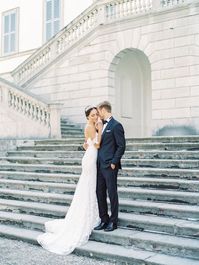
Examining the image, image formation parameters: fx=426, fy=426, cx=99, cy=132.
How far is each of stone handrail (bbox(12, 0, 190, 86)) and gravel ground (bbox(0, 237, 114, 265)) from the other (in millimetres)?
10589

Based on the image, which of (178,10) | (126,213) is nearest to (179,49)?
(178,10)

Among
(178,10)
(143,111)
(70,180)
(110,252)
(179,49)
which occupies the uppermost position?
(178,10)

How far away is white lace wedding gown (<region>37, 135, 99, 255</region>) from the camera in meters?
6.11

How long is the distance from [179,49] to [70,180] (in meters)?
7.35

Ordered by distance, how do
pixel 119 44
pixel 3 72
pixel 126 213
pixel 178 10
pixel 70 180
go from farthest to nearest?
pixel 3 72 < pixel 119 44 < pixel 178 10 < pixel 70 180 < pixel 126 213

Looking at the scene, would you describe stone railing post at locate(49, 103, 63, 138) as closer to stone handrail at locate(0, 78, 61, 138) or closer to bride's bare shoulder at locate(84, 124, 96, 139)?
stone handrail at locate(0, 78, 61, 138)

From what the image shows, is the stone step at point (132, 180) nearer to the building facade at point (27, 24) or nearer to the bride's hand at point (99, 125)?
the bride's hand at point (99, 125)

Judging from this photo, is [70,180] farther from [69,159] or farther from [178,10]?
[178,10]

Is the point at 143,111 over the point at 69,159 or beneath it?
over

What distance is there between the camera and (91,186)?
6.32 meters

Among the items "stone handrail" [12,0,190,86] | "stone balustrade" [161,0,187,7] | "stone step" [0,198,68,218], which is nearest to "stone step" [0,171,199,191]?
"stone step" [0,198,68,218]

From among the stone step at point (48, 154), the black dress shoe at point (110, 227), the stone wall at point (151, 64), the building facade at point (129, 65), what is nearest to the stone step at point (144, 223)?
the black dress shoe at point (110, 227)

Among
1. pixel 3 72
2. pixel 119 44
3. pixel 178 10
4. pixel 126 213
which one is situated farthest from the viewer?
pixel 3 72

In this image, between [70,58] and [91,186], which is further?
[70,58]
